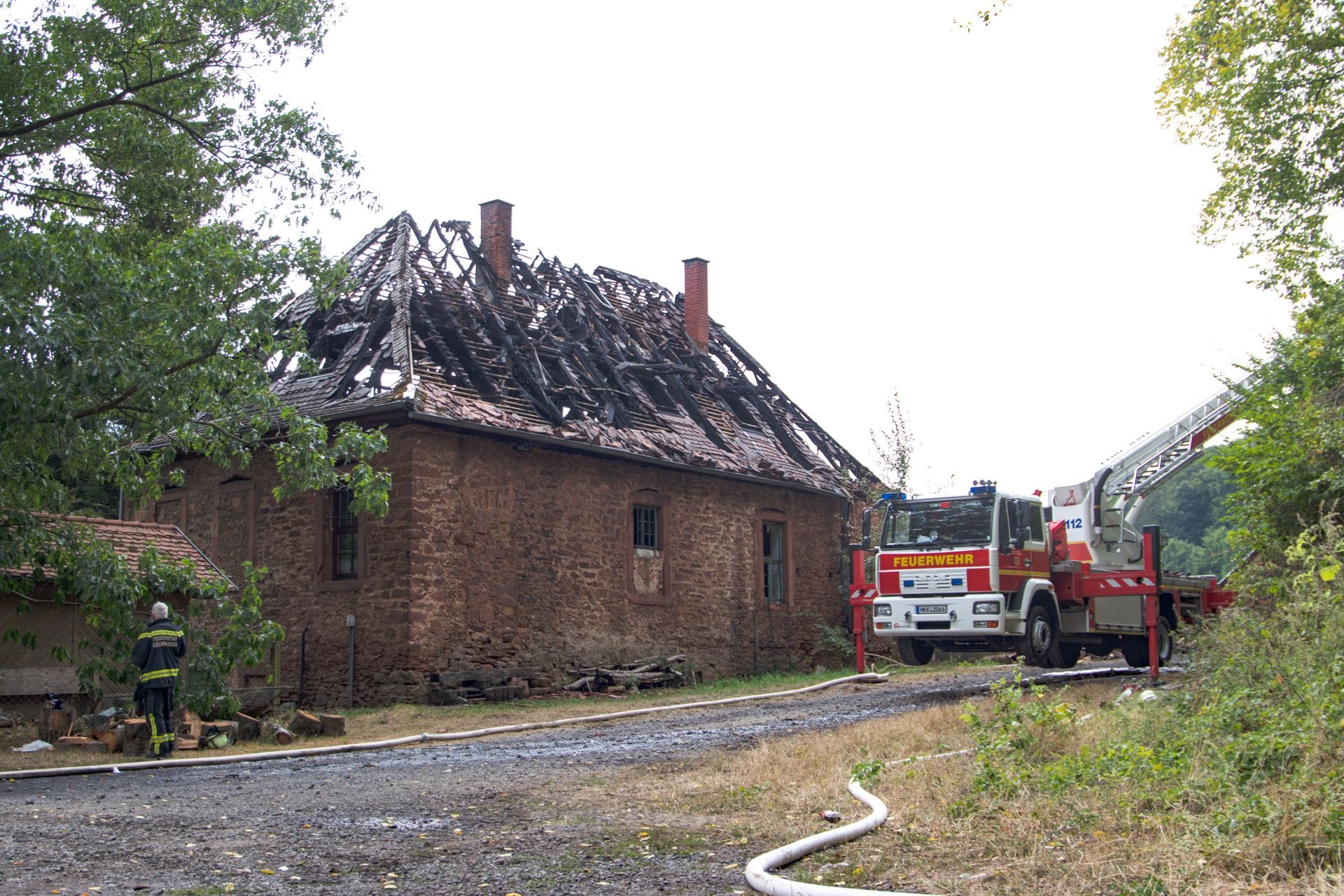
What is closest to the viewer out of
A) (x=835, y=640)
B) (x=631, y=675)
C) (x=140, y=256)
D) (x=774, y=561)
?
(x=140, y=256)

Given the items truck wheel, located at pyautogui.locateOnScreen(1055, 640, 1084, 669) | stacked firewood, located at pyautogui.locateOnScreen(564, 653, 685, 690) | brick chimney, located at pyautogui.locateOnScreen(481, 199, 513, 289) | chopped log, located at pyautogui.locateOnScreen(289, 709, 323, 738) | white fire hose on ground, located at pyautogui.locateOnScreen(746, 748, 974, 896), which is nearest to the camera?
white fire hose on ground, located at pyautogui.locateOnScreen(746, 748, 974, 896)

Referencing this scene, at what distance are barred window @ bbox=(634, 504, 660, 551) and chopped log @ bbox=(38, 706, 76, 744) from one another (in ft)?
32.9

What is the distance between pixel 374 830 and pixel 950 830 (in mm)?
3255

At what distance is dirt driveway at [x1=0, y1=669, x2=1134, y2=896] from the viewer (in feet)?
19.0

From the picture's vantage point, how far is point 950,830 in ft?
20.9

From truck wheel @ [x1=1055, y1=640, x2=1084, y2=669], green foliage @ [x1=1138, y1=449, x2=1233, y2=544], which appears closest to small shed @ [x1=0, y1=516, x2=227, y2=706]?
truck wheel @ [x1=1055, y1=640, x2=1084, y2=669]

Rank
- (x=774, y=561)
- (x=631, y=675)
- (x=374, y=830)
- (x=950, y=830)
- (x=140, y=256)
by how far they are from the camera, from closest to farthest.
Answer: (x=950, y=830) → (x=374, y=830) → (x=140, y=256) → (x=631, y=675) → (x=774, y=561)

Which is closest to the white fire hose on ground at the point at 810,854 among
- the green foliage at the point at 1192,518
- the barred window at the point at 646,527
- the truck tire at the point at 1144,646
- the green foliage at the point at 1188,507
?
the truck tire at the point at 1144,646

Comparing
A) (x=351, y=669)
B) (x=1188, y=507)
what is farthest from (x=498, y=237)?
(x=1188, y=507)

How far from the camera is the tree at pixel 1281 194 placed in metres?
13.9

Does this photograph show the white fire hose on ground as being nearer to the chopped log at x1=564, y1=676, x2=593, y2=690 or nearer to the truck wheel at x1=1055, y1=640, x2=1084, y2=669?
the truck wheel at x1=1055, y1=640, x2=1084, y2=669

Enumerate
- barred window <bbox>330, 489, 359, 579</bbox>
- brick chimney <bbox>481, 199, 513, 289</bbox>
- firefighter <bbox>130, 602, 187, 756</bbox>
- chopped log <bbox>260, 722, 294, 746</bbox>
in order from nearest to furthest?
firefighter <bbox>130, 602, 187, 756</bbox>
chopped log <bbox>260, 722, 294, 746</bbox>
barred window <bbox>330, 489, 359, 579</bbox>
brick chimney <bbox>481, 199, 513, 289</bbox>

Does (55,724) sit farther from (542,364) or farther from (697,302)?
(697,302)

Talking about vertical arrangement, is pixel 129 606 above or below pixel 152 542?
below
